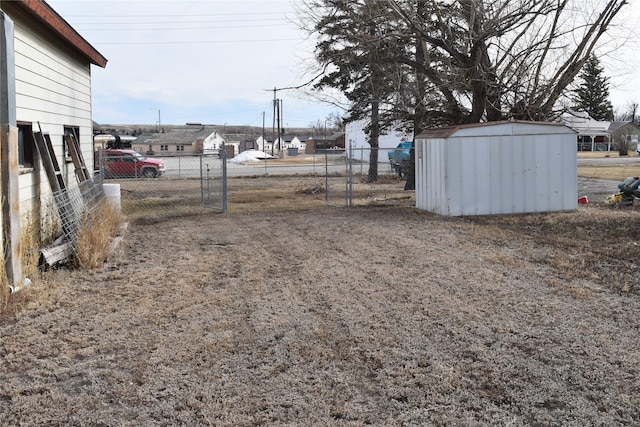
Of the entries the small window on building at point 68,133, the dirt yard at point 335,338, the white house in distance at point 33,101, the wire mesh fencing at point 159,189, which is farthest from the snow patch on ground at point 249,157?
the dirt yard at point 335,338

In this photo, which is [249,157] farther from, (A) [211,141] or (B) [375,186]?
(B) [375,186]

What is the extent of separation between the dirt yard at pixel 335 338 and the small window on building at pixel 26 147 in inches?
75.5

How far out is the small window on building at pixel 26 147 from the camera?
884 centimetres

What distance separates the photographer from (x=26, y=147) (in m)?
9.09

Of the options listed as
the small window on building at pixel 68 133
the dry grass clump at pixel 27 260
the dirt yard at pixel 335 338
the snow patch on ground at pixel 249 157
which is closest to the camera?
the dirt yard at pixel 335 338

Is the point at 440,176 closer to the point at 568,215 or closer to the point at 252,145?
the point at 568,215

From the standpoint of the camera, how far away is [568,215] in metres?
13.5

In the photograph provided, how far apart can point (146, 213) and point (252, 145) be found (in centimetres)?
8513

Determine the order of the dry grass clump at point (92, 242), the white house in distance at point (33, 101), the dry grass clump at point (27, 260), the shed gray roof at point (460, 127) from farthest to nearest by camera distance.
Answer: the shed gray roof at point (460, 127) < the dry grass clump at point (92, 242) < the white house in distance at point (33, 101) < the dry grass clump at point (27, 260)

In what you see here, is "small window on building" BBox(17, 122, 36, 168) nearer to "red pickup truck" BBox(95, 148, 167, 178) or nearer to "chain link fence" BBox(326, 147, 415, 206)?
"chain link fence" BBox(326, 147, 415, 206)

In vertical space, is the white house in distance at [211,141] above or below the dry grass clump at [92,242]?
above

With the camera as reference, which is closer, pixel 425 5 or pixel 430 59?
pixel 425 5

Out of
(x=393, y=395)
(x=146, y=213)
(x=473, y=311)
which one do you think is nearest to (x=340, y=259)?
(x=473, y=311)

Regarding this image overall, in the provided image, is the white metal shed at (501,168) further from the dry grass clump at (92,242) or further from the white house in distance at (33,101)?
the white house in distance at (33,101)
